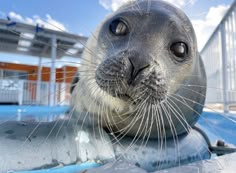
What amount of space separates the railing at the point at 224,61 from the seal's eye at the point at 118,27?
391cm

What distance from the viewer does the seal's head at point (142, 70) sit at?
129 centimetres

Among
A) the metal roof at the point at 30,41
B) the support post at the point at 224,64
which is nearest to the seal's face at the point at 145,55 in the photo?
the support post at the point at 224,64

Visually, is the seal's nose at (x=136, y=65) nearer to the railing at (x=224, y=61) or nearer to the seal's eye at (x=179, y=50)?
the seal's eye at (x=179, y=50)

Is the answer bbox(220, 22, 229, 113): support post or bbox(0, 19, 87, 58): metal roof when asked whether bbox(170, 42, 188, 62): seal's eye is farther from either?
bbox(0, 19, 87, 58): metal roof

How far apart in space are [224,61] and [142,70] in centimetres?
550

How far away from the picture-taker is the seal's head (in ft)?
4.24

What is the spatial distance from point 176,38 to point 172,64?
0.61ft

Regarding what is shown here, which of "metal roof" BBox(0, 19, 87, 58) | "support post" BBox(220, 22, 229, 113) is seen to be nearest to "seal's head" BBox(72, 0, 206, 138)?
"support post" BBox(220, 22, 229, 113)

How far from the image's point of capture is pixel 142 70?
1269 mm

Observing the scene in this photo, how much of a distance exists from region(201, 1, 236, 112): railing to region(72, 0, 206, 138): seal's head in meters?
3.58

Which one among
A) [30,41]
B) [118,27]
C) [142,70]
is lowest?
[142,70]

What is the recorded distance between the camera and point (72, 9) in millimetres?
2357

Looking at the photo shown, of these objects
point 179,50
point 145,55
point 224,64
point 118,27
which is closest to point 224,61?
point 224,64

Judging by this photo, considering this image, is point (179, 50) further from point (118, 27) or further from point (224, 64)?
point (224, 64)
